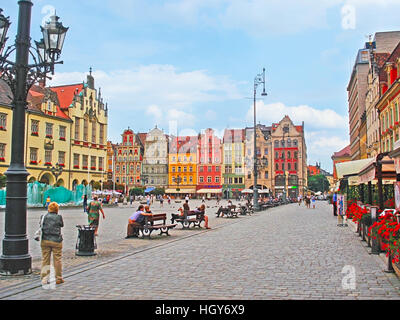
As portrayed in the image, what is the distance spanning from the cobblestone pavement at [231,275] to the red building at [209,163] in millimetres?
83206

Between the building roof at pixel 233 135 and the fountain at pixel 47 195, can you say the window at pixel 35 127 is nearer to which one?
the fountain at pixel 47 195

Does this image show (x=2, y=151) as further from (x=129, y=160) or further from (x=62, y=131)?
(x=129, y=160)

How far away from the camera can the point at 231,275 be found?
8.31m

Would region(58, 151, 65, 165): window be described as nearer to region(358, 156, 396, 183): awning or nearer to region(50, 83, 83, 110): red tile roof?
region(50, 83, 83, 110): red tile roof

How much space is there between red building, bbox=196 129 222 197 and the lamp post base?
87782 mm

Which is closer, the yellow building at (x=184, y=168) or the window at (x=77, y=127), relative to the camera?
→ the window at (x=77, y=127)

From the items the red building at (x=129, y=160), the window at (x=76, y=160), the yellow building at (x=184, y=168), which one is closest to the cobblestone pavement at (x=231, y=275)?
the window at (x=76, y=160)

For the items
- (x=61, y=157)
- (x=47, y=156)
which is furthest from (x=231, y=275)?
(x=61, y=157)

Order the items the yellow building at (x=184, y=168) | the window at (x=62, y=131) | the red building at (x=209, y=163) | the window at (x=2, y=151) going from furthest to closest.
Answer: the yellow building at (x=184, y=168) < the red building at (x=209, y=163) < the window at (x=62, y=131) < the window at (x=2, y=151)

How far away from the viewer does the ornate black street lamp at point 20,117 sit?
838 centimetres

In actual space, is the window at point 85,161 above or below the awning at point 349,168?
above

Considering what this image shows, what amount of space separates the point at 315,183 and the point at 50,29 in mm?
128331

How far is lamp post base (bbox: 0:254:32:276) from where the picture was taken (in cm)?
824
